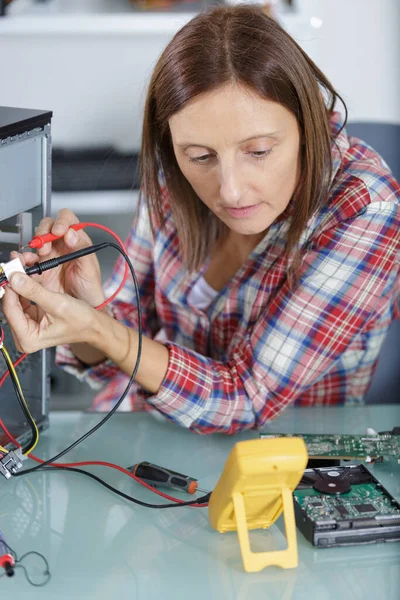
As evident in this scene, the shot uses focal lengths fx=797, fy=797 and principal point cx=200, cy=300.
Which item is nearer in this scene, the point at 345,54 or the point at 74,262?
the point at 74,262

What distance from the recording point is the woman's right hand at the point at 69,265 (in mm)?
1091

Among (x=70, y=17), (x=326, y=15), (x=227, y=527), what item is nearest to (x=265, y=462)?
(x=227, y=527)

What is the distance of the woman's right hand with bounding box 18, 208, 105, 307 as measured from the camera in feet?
3.58

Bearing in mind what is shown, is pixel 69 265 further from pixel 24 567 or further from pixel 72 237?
pixel 24 567

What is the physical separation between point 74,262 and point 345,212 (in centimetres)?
41

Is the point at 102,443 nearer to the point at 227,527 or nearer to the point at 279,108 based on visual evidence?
the point at 227,527

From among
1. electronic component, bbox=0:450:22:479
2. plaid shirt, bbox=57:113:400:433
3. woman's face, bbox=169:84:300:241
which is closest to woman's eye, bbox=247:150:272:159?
woman's face, bbox=169:84:300:241

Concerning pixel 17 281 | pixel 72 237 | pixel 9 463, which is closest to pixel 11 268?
pixel 17 281

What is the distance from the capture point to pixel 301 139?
1153mm

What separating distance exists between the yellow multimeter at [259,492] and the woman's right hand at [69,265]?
0.39 m

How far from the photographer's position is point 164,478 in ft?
3.43

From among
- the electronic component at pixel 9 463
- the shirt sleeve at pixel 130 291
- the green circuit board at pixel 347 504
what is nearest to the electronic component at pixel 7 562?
the electronic component at pixel 9 463

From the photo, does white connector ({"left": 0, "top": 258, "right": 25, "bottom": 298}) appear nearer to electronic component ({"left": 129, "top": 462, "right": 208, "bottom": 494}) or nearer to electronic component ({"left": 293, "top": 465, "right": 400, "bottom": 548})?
electronic component ({"left": 129, "top": 462, "right": 208, "bottom": 494})

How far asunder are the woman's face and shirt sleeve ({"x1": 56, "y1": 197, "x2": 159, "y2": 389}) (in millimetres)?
296
